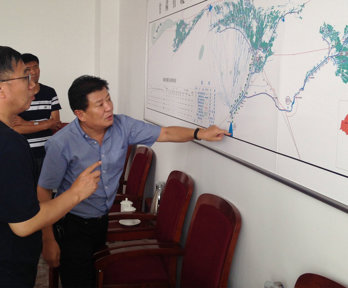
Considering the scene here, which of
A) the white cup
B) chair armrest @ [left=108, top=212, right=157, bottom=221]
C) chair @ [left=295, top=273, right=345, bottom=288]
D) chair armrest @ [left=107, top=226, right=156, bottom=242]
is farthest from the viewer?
the white cup

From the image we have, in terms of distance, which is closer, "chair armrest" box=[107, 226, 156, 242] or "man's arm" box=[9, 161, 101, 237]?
"man's arm" box=[9, 161, 101, 237]

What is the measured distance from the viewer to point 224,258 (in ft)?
5.37

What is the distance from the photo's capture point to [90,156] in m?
2.07

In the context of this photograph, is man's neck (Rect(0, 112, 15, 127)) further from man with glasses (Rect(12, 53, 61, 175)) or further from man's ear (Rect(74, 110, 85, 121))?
man with glasses (Rect(12, 53, 61, 175))

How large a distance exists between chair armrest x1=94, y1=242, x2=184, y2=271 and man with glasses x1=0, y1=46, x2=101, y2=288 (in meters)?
0.42

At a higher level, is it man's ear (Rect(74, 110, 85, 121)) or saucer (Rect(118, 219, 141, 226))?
man's ear (Rect(74, 110, 85, 121))

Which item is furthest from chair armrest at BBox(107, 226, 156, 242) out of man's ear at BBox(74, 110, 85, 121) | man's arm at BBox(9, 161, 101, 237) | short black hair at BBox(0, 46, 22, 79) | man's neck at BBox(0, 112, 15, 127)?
short black hair at BBox(0, 46, 22, 79)

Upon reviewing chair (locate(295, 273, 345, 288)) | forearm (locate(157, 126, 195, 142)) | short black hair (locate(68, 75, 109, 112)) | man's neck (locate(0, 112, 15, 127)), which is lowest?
chair (locate(295, 273, 345, 288))

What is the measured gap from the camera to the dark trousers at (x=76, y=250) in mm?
2111

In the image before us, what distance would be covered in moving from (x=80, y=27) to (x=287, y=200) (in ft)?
13.3

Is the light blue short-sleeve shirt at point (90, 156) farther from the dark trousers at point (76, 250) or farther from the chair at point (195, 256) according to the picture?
the chair at point (195, 256)

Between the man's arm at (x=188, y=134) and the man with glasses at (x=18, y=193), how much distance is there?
23.7 inches

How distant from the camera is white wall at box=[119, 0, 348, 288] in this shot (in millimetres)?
1193

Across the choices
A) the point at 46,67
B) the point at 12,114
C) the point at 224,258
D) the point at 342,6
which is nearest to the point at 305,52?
the point at 342,6
